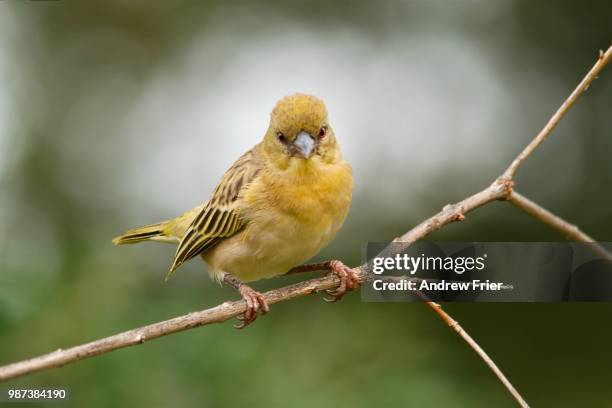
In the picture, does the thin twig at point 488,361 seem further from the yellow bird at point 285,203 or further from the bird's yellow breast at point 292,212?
the bird's yellow breast at point 292,212

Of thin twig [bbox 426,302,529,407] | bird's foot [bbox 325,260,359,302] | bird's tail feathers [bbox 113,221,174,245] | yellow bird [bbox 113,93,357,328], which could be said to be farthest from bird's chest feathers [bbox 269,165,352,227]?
bird's tail feathers [bbox 113,221,174,245]

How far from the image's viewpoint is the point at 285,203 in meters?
3.34

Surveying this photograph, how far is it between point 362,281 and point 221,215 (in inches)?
42.3

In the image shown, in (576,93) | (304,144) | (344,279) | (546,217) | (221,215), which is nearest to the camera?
(576,93)

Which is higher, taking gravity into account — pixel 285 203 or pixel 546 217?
pixel 546 217

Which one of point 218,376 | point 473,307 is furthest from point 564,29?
point 218,376

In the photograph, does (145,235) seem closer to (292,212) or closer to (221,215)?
(221,215)

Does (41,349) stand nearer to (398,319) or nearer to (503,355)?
(398,319)

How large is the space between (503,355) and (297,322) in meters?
2.12

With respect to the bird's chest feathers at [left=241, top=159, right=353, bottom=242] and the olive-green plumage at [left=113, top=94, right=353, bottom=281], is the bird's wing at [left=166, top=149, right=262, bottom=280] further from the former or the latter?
the bird's chest feathers at [left=241, top=159, right=353, bottom=242]

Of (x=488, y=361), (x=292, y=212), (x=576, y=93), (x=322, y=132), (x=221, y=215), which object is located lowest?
(x=488, y=361)

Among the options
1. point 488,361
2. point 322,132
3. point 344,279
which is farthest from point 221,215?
point 488,361

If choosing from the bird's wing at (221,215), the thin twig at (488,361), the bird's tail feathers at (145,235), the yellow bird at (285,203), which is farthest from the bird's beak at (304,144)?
the bird's tail feathers at (145,235)

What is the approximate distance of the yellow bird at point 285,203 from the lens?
3.28 meters
